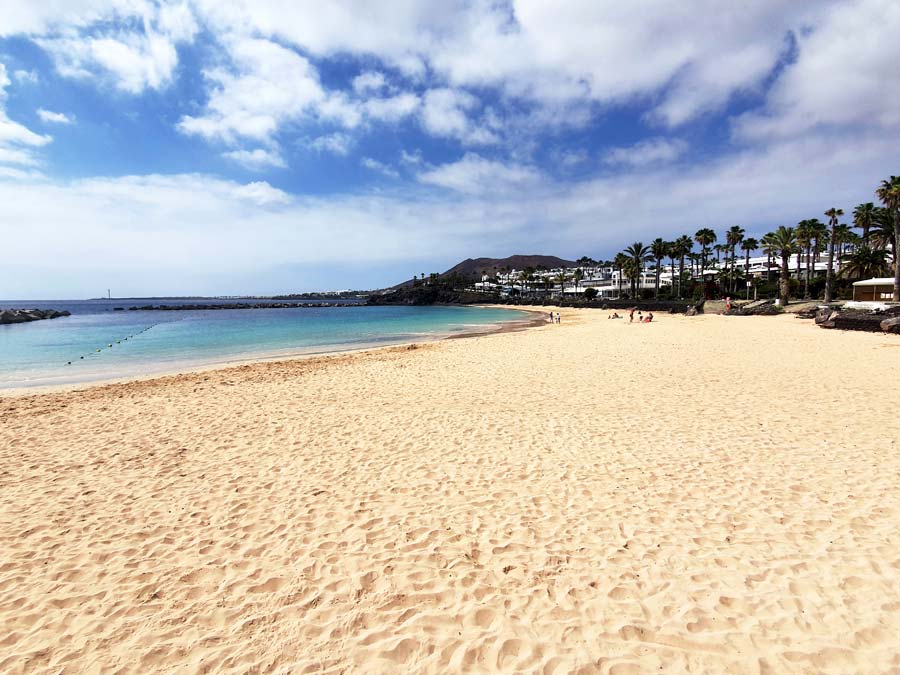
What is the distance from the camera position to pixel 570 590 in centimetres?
379

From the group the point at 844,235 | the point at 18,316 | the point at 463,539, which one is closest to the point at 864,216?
the point at 844,235

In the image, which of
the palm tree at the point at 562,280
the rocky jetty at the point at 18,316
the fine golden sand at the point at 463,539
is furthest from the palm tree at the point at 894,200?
the rocky jetty at the point at 18,316

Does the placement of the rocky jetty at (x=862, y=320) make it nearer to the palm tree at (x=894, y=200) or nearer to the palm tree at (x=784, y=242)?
the palm tree at (x=894, y=200)

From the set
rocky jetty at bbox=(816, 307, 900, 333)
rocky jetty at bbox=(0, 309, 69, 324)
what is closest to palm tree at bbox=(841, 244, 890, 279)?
rocky jetty at bbox=(816, 307, 900, 333)

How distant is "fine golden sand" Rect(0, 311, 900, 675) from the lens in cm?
323

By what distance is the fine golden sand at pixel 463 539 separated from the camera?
3229mm

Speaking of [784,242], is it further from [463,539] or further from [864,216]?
[463,539]

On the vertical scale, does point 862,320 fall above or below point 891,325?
above

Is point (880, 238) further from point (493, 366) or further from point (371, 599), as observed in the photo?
point (371, 599)

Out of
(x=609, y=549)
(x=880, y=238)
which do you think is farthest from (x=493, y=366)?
(x=880, y=238)

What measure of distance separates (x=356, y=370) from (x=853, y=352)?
20189mm

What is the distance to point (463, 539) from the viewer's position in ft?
15.3

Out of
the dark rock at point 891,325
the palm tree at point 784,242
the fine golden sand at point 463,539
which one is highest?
the palm tree at point 784,242

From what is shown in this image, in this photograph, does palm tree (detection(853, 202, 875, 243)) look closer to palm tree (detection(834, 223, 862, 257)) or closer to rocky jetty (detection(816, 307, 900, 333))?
palm tree (detection(834, 223, 862, 257))
